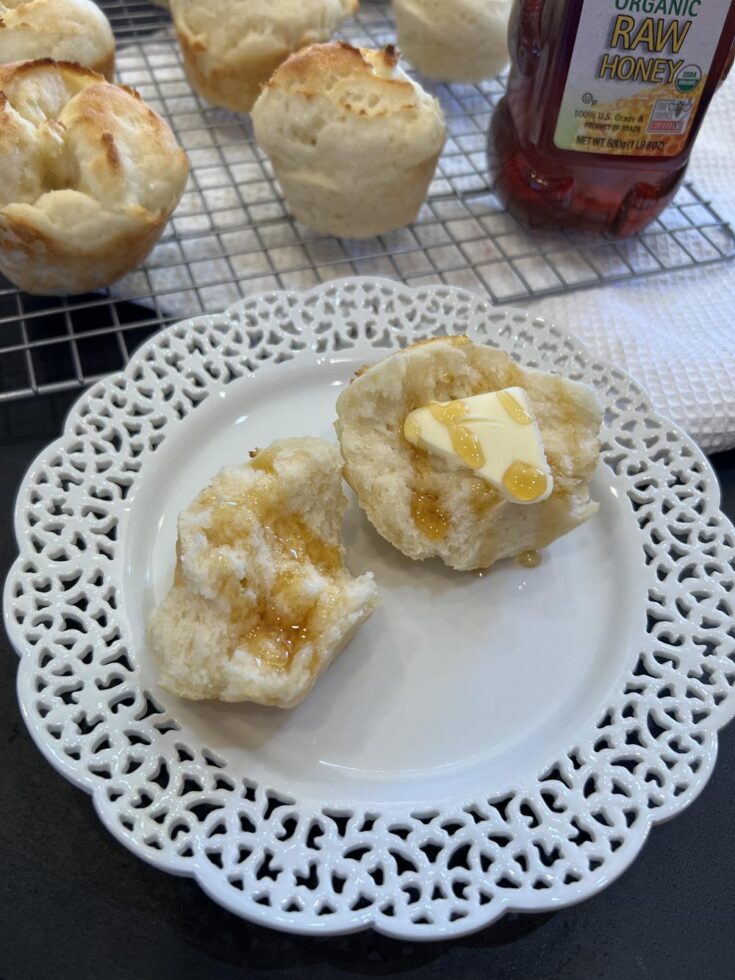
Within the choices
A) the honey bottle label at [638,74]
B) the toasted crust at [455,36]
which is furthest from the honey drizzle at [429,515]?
the toasted crust at [455,36]

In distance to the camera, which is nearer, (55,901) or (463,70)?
(55,901)

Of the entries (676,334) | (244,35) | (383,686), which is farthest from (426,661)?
(244,35)

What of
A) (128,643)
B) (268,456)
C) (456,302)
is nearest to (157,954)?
(128,643)

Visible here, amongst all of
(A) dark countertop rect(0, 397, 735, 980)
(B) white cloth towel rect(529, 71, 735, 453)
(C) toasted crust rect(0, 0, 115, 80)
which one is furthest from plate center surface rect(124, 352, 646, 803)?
(C) toasted crust rect(0, 0, 115, 80)

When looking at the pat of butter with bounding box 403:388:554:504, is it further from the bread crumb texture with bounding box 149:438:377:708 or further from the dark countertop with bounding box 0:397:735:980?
the dark countertop with bounding box 0:397:735:980

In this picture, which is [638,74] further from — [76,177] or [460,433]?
[76,177]

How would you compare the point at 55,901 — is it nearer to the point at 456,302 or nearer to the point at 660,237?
the point at 456,302
